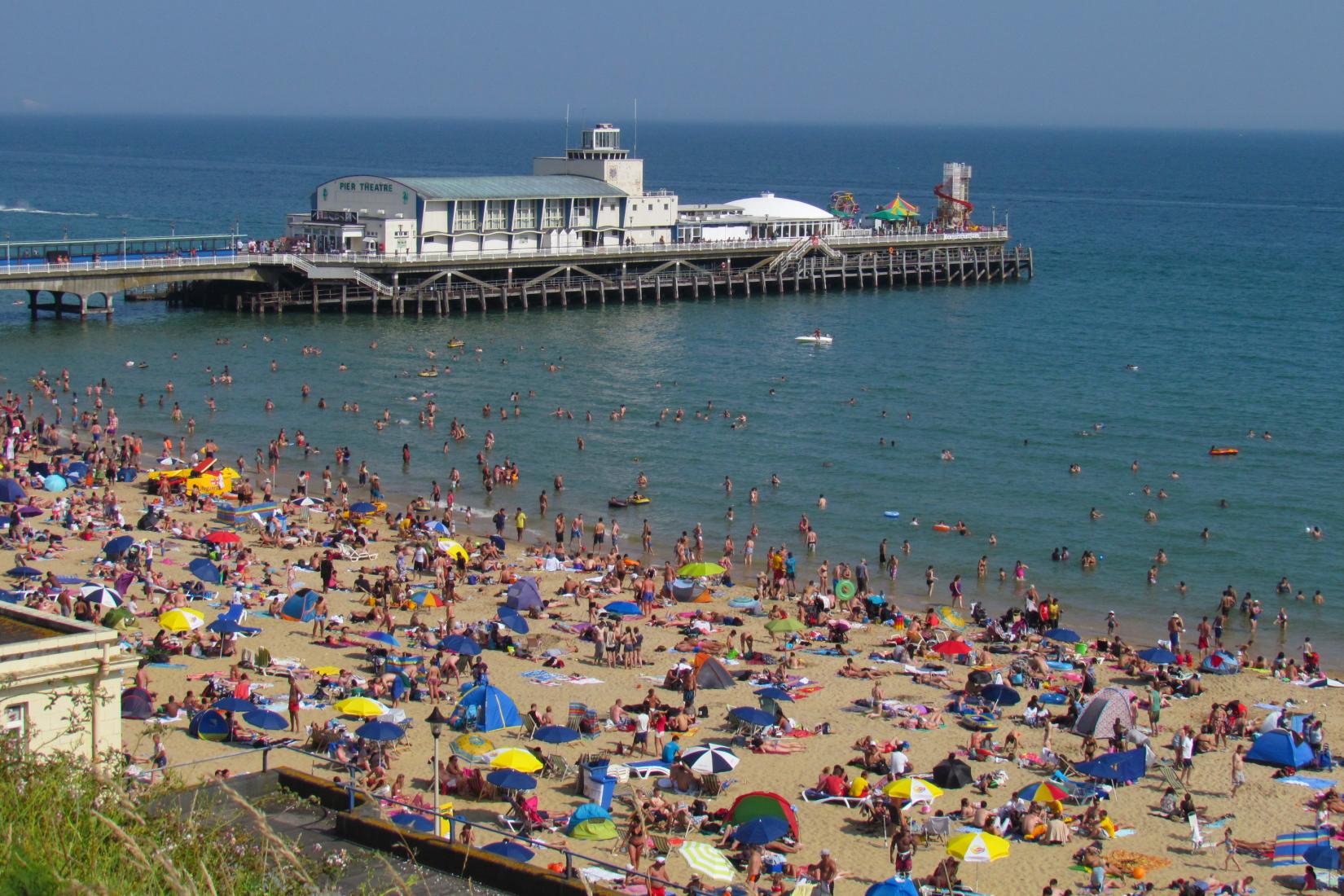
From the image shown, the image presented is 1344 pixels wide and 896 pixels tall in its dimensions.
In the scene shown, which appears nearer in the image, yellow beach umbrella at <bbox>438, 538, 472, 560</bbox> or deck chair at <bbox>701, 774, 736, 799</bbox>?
deck chair at <bbox>701, 774, 736, 799</bbox>

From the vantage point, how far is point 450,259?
3017 inches

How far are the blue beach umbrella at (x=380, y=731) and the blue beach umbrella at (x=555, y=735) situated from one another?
6.50 ft

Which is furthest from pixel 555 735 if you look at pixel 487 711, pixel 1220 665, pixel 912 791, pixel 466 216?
pixel 466 216

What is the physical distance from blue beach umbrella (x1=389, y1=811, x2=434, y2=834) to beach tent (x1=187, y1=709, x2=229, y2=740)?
603 centimetres

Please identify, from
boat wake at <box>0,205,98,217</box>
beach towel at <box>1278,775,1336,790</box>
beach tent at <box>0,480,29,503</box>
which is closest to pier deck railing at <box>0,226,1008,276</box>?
beach tent at <box>0,480,29,503</box>

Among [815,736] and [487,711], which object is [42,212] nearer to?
[487,711]

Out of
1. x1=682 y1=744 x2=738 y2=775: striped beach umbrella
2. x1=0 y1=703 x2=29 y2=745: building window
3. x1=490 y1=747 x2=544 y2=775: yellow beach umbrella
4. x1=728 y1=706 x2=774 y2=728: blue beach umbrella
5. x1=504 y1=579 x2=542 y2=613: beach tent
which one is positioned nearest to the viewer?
x1=0 y1=703 x2=29 y2=745: building window

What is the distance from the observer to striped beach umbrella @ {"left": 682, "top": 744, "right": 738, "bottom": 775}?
23.3m

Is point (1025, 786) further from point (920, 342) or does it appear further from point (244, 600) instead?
point (920, 342)

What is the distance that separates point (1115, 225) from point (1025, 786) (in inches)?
4816

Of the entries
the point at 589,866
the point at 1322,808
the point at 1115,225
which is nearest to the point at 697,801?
the point at 589,866

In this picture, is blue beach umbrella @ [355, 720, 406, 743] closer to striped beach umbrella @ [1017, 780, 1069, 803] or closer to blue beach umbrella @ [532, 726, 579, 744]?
blue beach umbrella @ [532, 726, 579, 744]

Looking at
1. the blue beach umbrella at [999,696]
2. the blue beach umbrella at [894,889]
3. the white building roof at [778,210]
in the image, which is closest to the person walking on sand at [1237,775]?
the blue beach umbrella at [999,696]

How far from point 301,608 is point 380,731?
302 inches
